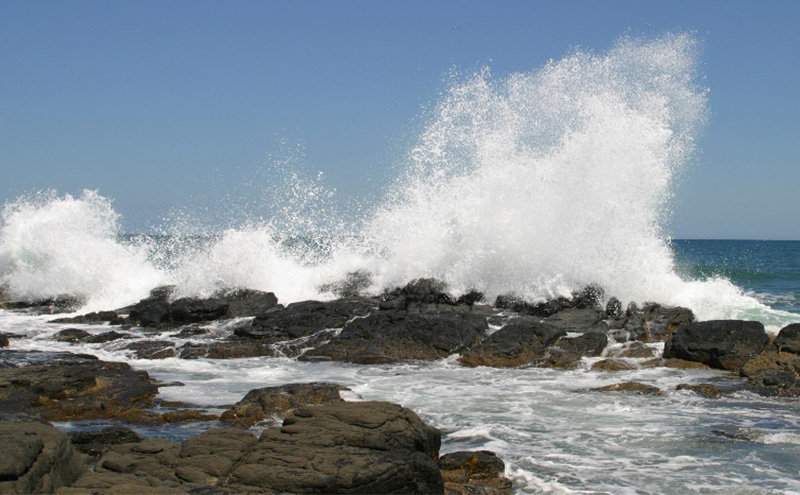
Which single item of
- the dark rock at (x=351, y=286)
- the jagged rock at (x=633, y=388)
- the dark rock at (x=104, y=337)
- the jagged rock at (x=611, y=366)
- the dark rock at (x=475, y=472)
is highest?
the dark rock at (x=351, y=286)

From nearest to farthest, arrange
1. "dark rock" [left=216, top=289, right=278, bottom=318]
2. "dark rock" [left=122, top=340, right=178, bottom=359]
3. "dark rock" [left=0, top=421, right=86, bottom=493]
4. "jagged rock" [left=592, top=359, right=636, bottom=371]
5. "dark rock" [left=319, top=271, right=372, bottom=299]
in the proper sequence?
"dark rock" [left=0, top=421, right=86, bottom=493] → "jagged rock" [left=592, top=359, right=636, bottom=371] → "dark rock" [left=122, top=340, right=178, bottom=359] → "dark rock" [left=216, top=289, right=278, bottom=318] → "dark rock" [left=319, top=271, right=372, bottom=299]

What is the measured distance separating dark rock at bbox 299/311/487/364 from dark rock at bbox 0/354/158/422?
3.43 meters

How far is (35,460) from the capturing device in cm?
431

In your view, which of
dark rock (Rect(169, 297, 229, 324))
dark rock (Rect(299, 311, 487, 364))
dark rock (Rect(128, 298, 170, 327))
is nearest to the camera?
dark rock (Rect(299, 311, 487, 364))

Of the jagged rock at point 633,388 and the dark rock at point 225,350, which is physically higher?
the dark rock at point 225,350

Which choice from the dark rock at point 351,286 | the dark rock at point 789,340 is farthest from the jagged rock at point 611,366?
the dark rock at point 351,286

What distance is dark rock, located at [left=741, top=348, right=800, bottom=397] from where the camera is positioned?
9.27 meters

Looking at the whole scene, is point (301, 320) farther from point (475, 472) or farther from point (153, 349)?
point (475, 472)

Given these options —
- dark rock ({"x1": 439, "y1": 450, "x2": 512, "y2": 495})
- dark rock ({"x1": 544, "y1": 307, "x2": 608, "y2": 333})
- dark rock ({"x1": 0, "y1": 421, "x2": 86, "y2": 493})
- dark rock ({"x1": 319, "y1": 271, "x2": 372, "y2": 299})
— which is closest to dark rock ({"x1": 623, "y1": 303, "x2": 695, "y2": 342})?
dark rock ({"x1": 544, "y1": 307, "x2": 608, "y2": 333})

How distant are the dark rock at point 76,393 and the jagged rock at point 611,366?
5955 millimetres

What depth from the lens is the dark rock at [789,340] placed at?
1062 centimetres

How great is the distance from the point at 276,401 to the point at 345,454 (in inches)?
123

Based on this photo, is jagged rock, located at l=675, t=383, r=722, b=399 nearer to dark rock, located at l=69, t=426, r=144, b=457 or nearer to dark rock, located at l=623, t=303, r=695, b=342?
dark rock, located at l=623, t=303, r=695, b=342

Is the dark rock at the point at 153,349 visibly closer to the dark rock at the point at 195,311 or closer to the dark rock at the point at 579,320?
the dark rock at the point at 195,311
